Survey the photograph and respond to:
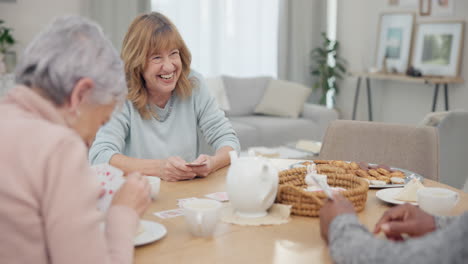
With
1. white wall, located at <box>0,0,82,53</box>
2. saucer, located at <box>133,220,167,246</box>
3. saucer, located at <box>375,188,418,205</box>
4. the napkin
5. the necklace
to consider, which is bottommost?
saucer, located at <box>375,188,418,205</box>

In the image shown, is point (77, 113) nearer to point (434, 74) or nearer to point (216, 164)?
point (216, 164)

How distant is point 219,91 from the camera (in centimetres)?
516

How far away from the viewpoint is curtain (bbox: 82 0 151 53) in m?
5.09

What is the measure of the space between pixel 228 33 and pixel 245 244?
499cm

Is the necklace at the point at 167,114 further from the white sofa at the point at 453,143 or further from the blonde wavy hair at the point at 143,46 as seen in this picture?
the white sofa at the point at 453,143

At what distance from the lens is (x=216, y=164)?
1893mm

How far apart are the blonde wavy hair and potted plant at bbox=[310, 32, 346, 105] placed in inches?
173

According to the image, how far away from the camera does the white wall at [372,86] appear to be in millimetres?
5660

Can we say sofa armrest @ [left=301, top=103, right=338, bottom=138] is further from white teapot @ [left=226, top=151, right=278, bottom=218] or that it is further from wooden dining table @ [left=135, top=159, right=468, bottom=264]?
white teapot @ [left=226, top=151, right=278, bottom=218]

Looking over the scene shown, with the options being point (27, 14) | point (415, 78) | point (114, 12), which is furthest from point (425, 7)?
point (27, 14)

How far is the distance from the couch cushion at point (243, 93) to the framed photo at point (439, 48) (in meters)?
1.65

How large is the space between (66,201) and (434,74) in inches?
201

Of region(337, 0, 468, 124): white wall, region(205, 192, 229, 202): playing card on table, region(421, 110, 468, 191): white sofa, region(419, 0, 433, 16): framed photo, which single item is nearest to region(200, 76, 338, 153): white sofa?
region(337, 0, 468, 124): white wall

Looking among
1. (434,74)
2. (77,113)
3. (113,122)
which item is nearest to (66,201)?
(77,113)
